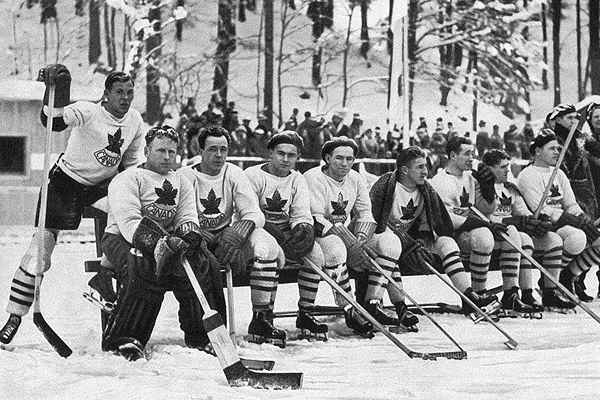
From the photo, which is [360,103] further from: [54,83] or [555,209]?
[54,83]

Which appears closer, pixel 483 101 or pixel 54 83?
pixel 54 83

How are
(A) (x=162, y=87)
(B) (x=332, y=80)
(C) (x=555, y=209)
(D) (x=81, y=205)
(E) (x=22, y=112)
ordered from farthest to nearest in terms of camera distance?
(B) (x=332, y=80)
(A) (x=162, y=87)
(E) (x=22, y=112)
(C) (x=555, y=209)
(D) (x=81, y=205)

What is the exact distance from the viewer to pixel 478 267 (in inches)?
312

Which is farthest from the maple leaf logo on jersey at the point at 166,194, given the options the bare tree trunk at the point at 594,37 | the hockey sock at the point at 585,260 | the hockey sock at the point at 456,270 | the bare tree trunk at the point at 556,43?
the bare tree trunk at the point at 556,43

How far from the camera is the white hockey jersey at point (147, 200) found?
5.76 m

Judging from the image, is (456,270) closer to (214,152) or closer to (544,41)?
(214,152)

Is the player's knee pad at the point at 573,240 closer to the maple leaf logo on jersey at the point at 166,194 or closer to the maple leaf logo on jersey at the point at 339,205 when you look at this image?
the maple leaf logo on jersey at the point at 339,205

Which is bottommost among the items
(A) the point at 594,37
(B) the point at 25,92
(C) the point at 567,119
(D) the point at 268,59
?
(C) the point at 567,119

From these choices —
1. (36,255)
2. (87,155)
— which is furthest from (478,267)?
(36,255)

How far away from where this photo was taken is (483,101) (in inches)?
1201

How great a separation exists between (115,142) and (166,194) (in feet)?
→ 2.01

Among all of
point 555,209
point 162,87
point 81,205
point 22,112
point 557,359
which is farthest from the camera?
point 162,87

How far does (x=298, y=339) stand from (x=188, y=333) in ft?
3.13

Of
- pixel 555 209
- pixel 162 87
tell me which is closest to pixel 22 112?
pixel 555 209
